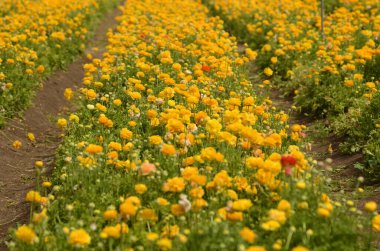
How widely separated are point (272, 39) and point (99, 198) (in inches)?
330

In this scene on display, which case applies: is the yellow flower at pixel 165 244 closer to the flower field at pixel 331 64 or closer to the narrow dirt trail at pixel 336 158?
the narrow dirt trail at pixel 336 158

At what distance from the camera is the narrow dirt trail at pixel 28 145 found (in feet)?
18.5

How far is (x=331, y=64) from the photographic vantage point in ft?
29.8

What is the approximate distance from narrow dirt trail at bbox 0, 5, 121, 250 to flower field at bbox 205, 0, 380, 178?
334 centimetres

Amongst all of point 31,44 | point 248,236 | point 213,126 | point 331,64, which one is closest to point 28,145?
point 31,44

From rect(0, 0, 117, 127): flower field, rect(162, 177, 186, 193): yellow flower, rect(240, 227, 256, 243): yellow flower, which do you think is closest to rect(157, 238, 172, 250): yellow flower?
rect(240, 227, 256, 243): yellow flower

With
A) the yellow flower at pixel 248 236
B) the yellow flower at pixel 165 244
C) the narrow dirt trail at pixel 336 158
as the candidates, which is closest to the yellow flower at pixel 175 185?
the yellow flower at pixel 165 244

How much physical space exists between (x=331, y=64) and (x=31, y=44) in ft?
17.6

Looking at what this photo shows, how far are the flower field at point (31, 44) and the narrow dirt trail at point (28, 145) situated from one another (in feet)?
0.68

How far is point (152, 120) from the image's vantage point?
551 centimetres

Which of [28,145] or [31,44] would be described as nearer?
[28,145]

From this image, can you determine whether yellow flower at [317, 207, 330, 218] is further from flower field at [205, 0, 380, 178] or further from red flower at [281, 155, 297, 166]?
flower field at [205, 0, 380, 178]

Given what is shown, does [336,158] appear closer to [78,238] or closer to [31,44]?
[78,238]

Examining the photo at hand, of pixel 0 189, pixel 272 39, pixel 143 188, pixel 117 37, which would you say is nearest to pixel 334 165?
pixel 143 188
